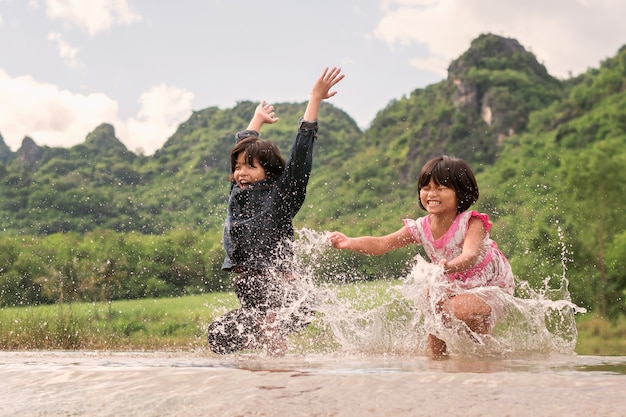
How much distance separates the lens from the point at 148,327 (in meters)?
29.4

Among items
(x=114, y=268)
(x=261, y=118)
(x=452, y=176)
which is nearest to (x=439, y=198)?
(x=452, y=176)

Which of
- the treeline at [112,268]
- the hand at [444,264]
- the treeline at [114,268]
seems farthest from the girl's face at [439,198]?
the treeline at [112,268]

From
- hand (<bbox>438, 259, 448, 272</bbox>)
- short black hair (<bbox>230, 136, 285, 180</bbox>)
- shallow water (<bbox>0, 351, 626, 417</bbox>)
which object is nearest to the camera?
shallow water (<bbox>0, 351, 626, 417</bbox>)

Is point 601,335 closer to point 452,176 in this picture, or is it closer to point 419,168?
point 452,176

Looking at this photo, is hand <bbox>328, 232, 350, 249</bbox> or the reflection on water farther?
hand <bbox>328, 232, 350, 249</bbox>

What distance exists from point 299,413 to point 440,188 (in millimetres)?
2293

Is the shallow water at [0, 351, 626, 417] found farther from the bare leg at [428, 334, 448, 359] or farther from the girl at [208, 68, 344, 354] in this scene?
the girl at [208, 68, 344, 354]

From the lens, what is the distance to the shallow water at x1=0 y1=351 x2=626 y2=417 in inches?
88.0

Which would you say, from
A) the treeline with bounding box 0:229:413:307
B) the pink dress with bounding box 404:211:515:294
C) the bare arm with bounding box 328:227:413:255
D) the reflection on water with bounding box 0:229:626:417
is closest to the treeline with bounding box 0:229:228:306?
the treeline with bounding box 0:229:413:307

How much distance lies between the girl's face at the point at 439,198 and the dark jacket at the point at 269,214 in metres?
0.72

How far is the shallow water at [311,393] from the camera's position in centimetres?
224

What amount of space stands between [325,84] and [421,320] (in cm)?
152

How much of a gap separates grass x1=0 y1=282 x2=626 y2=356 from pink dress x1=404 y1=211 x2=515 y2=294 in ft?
3.07

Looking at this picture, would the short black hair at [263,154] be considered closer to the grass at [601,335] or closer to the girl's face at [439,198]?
the girl's face at [439,198]
